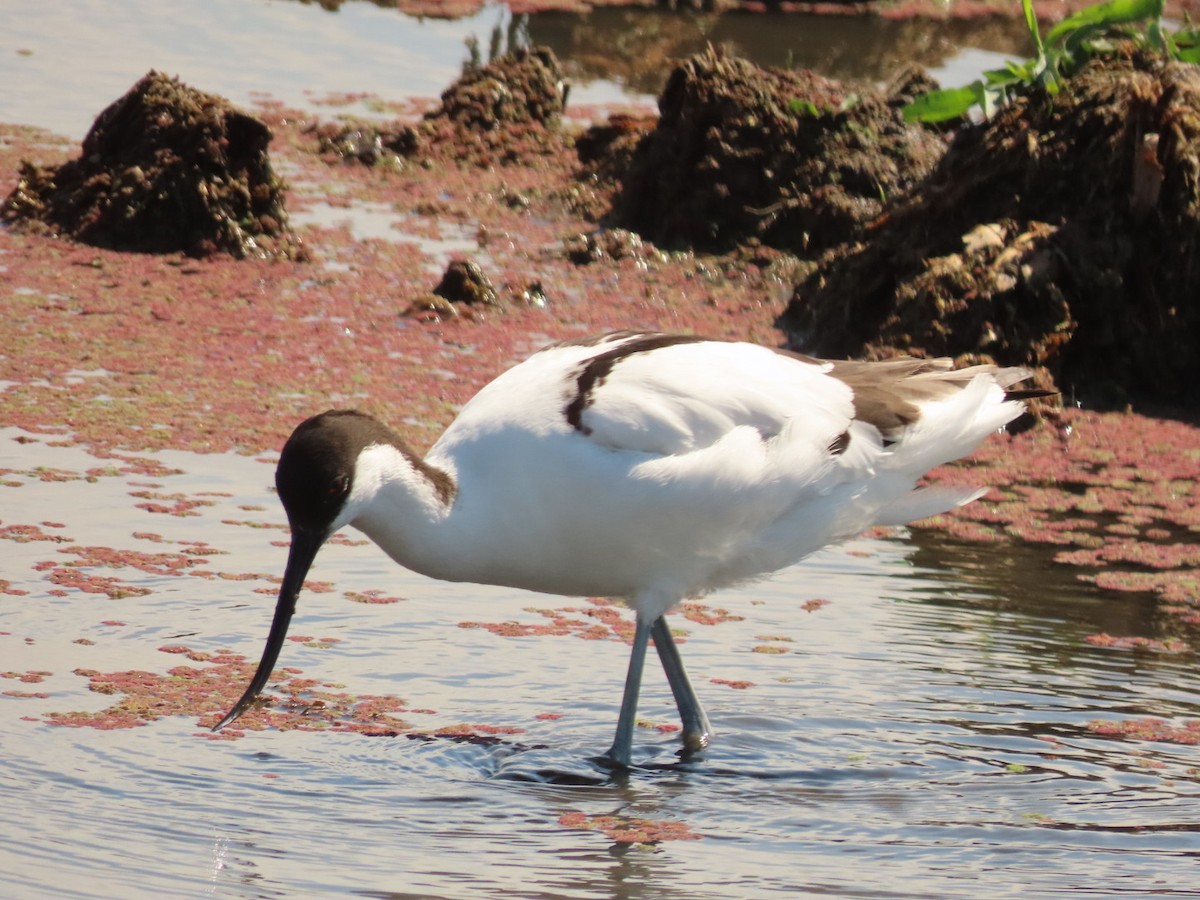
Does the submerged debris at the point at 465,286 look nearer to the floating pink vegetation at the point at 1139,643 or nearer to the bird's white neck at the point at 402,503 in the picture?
the floating pink vegetation at the point at 1139,643

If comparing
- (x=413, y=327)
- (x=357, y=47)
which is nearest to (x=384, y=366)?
(x=413, y=327)

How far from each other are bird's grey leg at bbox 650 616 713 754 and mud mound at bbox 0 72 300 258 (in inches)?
219

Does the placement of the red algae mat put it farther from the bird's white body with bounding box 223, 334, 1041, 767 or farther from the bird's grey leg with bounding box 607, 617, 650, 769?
the bird's white body with bounding box 223, 334, 1041, 767

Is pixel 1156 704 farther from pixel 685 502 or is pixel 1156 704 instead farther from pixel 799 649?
pixel 685 502

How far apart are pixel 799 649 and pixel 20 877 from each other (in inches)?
111

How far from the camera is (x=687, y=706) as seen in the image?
17.5 feet

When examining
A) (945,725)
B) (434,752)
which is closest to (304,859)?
(434,752)

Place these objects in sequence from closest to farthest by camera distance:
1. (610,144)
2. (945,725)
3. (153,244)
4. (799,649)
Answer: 1. (945,725)
2. (799,649)
3. (153,244)
4. (610,144)

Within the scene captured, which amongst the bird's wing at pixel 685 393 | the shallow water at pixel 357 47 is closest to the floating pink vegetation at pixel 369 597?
the bird's wing at pixel 685 393

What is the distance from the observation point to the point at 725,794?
4.95m

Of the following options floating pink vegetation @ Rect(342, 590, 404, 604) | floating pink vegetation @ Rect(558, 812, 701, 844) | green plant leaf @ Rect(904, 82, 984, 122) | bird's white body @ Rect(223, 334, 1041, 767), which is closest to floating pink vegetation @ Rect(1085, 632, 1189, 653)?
bird's white body @ Rect(223, 334, 1041, 767)

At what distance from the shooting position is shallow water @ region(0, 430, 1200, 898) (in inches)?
167

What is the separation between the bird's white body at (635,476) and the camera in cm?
477

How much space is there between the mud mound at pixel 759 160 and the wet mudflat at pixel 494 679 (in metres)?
2.51
